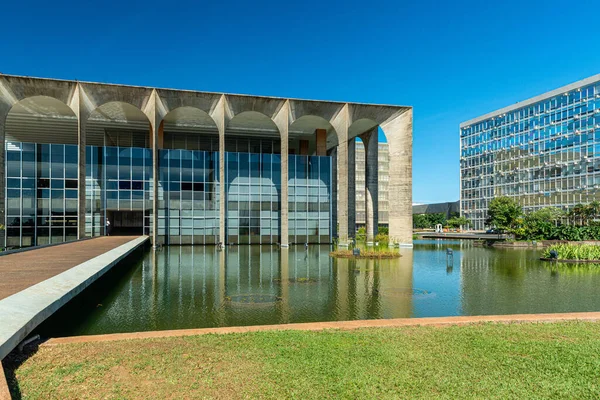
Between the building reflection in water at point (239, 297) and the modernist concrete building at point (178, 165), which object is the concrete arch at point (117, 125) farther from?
the building reflection in water at point (239, 297)

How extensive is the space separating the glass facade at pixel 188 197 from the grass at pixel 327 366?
30.8 meters

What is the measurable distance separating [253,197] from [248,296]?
85.3 ft

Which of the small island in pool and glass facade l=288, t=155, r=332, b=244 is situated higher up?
glass facade l=288, t=155, r=332, b=244

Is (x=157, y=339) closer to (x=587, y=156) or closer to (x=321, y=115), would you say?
(x=321, y=115)

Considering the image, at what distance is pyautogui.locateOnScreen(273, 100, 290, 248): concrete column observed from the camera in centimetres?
3594

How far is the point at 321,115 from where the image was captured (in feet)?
123

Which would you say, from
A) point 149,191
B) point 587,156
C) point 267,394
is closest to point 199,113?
point 149,191

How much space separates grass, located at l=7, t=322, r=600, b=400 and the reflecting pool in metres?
2.70

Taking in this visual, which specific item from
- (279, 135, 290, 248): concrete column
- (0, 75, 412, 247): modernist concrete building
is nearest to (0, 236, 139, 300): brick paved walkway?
(0, 75, 412, 247): modernist concrete building

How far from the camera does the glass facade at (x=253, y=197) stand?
38.3 metres

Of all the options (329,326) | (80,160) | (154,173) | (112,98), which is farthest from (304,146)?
(329,326)

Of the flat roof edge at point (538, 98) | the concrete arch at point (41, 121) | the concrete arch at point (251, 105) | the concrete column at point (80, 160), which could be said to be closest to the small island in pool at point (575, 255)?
the concrete arch at point (251, 105)

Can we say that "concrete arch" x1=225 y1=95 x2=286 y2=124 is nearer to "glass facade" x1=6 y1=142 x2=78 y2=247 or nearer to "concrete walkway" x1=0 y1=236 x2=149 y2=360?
"glass facade" x1=6 y1=142 x2=78 y2=247

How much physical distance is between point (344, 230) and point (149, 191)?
18.0 meters
